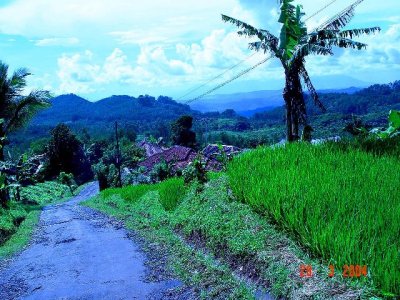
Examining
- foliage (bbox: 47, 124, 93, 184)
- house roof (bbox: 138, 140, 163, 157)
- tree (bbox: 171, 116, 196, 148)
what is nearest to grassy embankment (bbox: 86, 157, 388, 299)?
foliage (bbox: 47, 124, 93, 184)

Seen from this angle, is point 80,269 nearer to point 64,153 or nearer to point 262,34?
point 262,34

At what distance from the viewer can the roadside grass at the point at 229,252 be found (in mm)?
4754

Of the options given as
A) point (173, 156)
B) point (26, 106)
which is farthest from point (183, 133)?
point (26, 106)

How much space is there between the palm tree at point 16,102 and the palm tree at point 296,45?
35.0 feet

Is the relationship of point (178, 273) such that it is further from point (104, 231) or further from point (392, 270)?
point (104, 231)

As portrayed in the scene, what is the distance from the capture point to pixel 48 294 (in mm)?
6410

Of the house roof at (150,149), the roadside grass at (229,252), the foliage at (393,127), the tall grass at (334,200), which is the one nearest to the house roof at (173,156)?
the house roof at (150,149)

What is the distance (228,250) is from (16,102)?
18.4 m

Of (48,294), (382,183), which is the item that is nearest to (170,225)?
(48,294)

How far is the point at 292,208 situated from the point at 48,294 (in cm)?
379

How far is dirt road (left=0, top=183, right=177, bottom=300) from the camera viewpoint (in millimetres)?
6402

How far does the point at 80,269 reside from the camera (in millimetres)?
7535

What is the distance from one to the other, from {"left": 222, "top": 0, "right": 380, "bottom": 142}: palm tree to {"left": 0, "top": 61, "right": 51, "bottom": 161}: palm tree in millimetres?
10665

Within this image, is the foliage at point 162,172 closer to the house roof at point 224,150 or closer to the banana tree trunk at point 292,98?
the house roof at point 224,150
